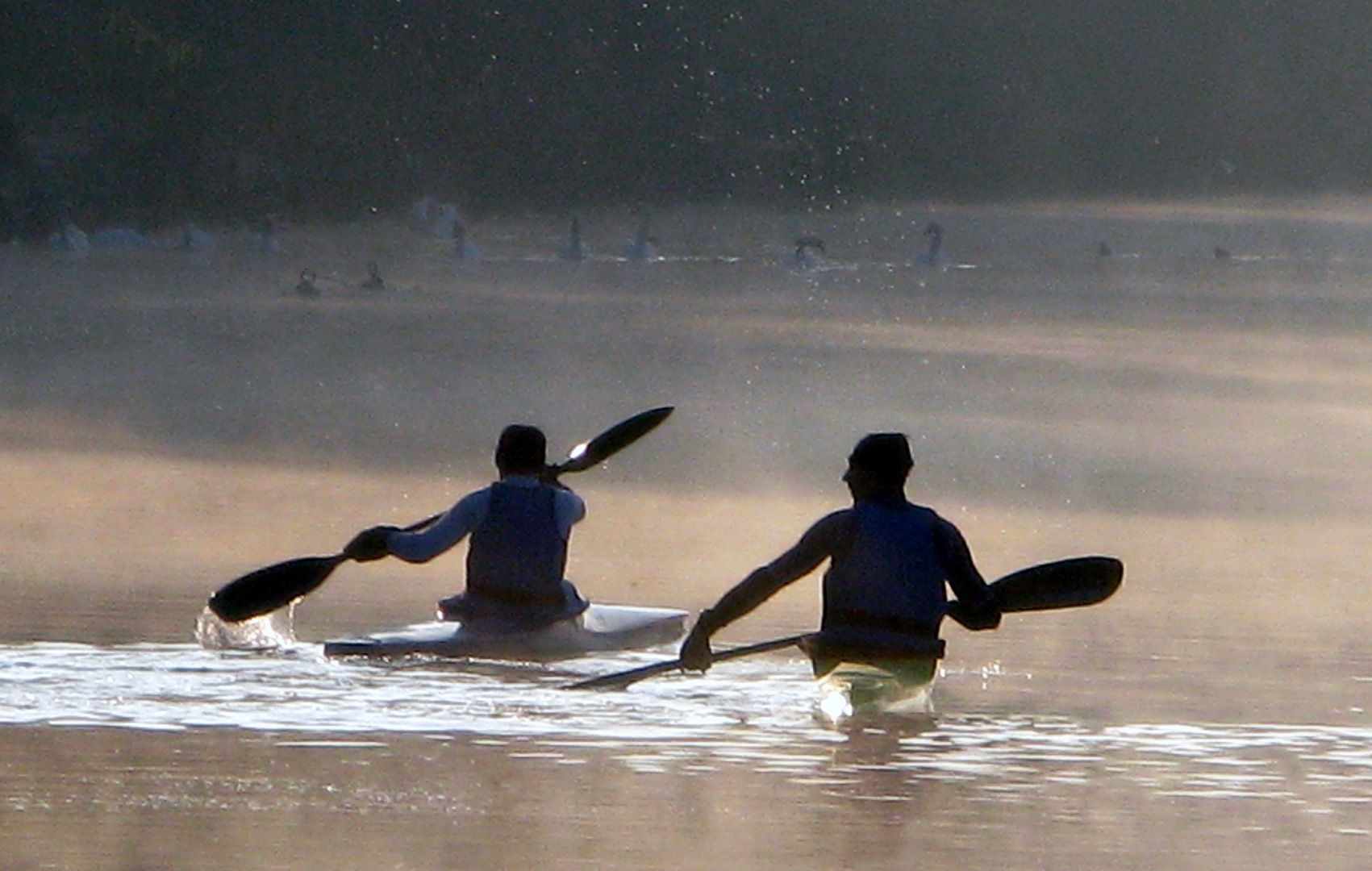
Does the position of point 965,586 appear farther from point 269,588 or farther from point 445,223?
point 445,223

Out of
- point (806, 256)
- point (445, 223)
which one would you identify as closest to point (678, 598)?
point (806, 256)

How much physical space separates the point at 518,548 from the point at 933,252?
49210mm

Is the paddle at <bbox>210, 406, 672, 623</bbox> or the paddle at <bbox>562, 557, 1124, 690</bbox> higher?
the paddle at <bbox>210, 406, 672, 623</bbox>

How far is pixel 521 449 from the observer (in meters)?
14.4

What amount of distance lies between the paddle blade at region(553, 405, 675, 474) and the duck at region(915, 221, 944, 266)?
43.7m

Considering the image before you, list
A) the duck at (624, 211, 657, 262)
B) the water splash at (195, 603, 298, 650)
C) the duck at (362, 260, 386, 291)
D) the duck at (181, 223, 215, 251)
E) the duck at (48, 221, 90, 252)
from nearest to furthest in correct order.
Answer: the water splash at (195, 603, 298, 650) → the duck at (362, 260, 386, 291) → the duck at (48, 221, 90, 252) → the duck at (181, 223, 215, 251) → the duck at (624, 211, 657, 262)

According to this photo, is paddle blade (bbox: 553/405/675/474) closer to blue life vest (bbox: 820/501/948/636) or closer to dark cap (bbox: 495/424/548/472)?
dark cap (bbox: 495/424/548/472)

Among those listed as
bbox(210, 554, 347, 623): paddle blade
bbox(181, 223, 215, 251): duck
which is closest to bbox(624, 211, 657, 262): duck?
bbox(181, 223, 215, 251): duck

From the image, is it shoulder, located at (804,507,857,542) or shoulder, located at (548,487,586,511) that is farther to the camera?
shoulder, located at (548,487,586,511)

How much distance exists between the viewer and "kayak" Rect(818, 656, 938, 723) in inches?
508

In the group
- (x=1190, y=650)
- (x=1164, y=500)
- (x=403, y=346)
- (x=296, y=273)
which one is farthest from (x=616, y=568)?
(x=296, y=273)

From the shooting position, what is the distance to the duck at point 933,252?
6146cm

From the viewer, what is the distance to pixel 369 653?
13766mm

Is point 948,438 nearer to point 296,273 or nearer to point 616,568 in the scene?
point 616,568
